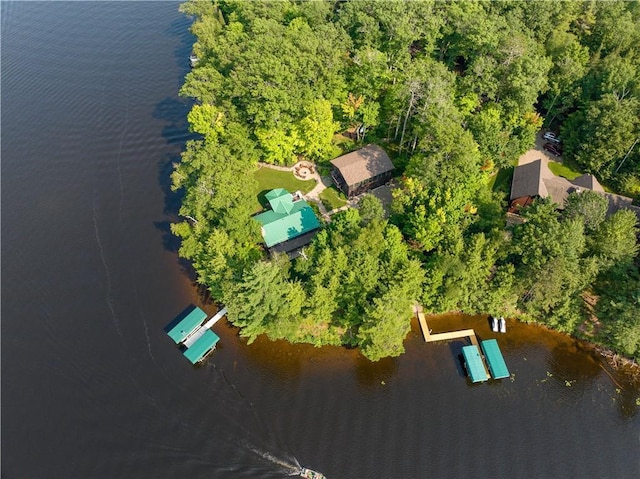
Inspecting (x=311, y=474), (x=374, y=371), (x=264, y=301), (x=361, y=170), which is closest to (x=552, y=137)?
Answer: (x=361, y=170)

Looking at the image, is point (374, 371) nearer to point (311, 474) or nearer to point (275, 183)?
point (311, 474)

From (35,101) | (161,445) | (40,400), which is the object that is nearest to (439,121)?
(161,445)

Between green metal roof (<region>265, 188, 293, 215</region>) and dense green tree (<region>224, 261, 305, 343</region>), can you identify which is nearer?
dense green tree (<region>224, 261, 305, 343</region>)

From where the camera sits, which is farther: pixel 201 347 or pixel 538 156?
pixel 538 156

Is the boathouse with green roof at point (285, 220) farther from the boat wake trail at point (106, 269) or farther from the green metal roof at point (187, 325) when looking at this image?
the boat wake trail at point (106, 269)

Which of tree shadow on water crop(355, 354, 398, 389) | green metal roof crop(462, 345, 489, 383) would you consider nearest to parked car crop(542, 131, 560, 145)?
green metal roof crop(462, 345, 489, 383)

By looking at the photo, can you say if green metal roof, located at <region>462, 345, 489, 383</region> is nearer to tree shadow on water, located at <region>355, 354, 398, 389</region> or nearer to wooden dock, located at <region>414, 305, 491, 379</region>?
wooden dock, located at <region>414, 305, 491, 379</region>
